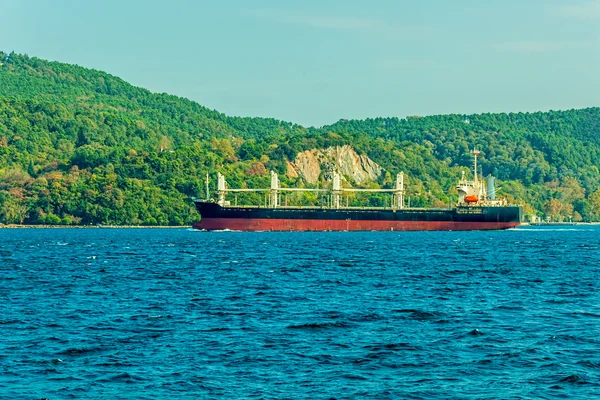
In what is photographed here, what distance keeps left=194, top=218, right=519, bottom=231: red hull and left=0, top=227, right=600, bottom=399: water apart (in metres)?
96.6

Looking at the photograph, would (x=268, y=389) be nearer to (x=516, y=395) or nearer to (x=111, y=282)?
(x=516, y=395)

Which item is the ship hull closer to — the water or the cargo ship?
the cargo ship

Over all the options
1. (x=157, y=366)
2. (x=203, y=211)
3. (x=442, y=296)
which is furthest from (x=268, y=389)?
(x=203, y=211)

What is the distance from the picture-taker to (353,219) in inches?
6545

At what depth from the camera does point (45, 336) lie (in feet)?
120

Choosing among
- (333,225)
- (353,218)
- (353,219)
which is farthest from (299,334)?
(333,225)

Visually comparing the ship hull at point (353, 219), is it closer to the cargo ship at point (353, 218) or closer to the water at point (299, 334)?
the cargo ship at point (353, 218)

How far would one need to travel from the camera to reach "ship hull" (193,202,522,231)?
16262 centimetres

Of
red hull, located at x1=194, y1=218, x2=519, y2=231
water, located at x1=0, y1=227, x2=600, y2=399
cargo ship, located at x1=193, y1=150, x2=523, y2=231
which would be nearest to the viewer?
water, located at x1=0, y1=227, x2=600, y2=399

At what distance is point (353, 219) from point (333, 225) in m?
4.10

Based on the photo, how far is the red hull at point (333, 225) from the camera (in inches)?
6442

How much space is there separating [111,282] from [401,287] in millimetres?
18028

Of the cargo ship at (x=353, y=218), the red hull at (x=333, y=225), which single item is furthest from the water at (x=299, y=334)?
the red hull at (x=333, y=225)

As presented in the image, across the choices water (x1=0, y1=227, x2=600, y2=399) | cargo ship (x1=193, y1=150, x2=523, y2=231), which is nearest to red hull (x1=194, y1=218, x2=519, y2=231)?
cargo ship (x1=193, y1=150, x2=523, y2=231)
